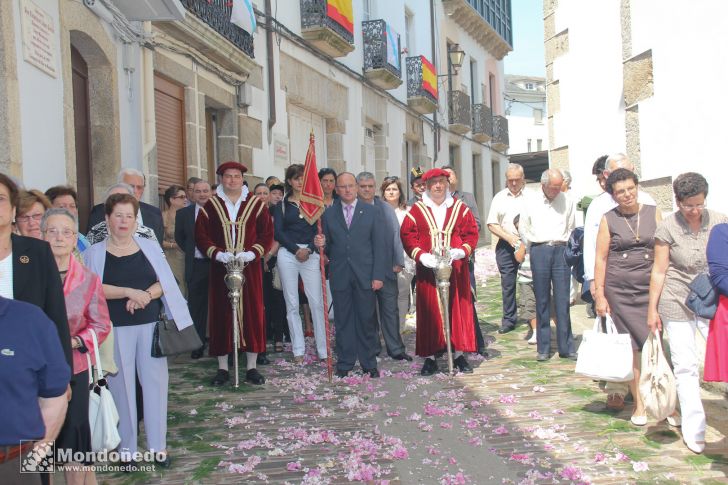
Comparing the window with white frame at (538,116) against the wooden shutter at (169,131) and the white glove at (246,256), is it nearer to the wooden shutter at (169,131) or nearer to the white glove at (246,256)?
the wooden shutter at (169,131)

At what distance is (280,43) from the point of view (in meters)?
13.9

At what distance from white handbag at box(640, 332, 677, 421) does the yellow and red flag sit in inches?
131

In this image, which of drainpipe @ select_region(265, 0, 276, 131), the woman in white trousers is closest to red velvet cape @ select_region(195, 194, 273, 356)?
the woman in white trousers

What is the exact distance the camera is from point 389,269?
7.75m

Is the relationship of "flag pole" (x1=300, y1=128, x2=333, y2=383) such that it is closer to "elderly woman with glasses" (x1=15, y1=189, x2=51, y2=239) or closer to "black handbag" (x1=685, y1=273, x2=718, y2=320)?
"elderly woman with glasses" (x1=15, y1=189, x2=51, y2=239)

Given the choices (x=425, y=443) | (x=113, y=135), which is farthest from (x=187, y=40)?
(x=425, y=443)

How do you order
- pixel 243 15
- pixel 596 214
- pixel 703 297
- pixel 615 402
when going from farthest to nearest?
pixel 243 15
pixel 596 214
pixel 615 402
pixel 703 297

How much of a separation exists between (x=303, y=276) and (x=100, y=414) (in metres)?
4.28

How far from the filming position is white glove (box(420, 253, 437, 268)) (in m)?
7.25

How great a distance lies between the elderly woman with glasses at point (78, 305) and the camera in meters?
3.78

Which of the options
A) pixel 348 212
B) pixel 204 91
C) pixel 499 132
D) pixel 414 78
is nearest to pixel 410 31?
pixel 414 78

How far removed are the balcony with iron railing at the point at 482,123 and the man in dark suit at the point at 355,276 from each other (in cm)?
→ 2157

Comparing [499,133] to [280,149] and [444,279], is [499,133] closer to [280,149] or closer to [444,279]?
[280,149]

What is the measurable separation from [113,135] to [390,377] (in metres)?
4.23
